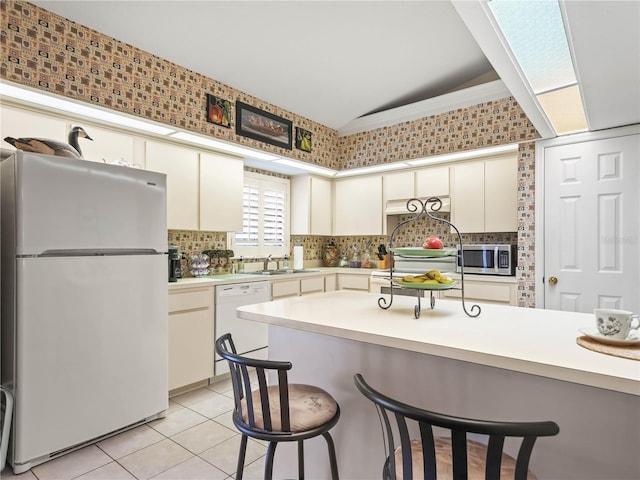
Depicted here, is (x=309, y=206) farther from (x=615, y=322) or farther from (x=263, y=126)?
(x=615, y=322)

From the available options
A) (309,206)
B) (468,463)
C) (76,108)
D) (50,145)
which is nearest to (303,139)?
(309,206)

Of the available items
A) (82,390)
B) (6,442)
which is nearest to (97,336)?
(82,390)

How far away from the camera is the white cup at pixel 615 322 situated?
1164 mm

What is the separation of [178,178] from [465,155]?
2.93 m

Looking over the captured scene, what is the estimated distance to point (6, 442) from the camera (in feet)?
6.48

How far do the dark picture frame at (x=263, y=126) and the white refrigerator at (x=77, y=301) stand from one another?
1.43 m

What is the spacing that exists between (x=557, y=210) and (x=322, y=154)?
2693 mm

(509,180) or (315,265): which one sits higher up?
(509,180)

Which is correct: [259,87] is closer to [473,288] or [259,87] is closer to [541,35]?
[541,35]

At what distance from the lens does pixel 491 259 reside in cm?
371

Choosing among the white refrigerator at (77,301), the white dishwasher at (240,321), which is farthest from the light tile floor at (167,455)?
the white dishwasher at (240,321)

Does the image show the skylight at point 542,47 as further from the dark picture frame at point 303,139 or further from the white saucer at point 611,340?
the dark picture frame at point 303,139

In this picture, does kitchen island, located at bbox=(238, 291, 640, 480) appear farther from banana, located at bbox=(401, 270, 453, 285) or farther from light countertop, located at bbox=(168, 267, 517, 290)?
→ light countertop, located at bbox=(168, 267, 517, 290)

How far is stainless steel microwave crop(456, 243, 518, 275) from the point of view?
3.64m
